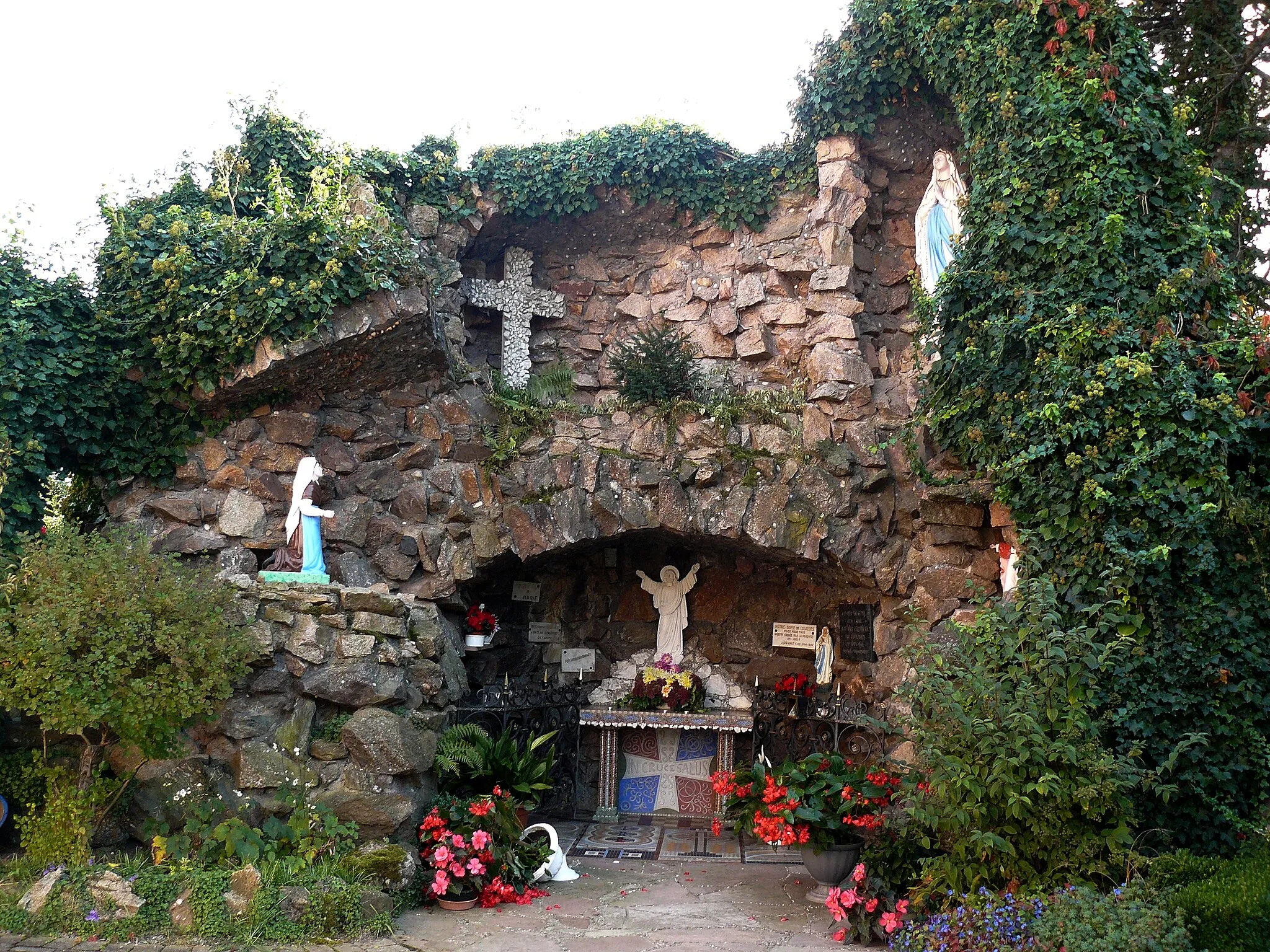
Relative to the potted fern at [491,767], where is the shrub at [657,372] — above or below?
above

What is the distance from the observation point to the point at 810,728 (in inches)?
387

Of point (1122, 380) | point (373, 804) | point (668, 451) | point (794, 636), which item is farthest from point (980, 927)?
point (668, 451)

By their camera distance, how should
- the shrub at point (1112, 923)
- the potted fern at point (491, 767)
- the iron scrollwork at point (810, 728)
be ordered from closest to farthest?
the shrub at point (1112, 923)
the potted fern at point (491, 767)
the iron scrollwork at point (810, 728)

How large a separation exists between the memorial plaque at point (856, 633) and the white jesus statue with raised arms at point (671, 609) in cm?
173

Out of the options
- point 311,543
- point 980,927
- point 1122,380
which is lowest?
point 980,927

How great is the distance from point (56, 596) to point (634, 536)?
549 centimetres

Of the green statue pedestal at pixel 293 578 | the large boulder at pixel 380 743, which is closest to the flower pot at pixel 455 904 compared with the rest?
the large boulder at pixel 380 743

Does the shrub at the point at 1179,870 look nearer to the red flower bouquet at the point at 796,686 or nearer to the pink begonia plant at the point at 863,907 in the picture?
the pink begonia plant at the point at 863,907

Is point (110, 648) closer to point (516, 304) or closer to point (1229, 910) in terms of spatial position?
point (516, 304)

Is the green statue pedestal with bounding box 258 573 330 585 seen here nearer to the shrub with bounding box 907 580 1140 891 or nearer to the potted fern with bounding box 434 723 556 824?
the potted fern with bounding box 434 723 556 824

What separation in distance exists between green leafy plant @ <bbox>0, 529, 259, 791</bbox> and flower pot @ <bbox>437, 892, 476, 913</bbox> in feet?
7.03

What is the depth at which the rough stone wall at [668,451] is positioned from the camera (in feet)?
29.8

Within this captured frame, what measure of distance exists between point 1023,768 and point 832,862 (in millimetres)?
2086

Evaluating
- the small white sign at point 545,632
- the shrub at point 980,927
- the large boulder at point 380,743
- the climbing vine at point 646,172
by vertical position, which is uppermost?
the climbing vine at point 646,172
